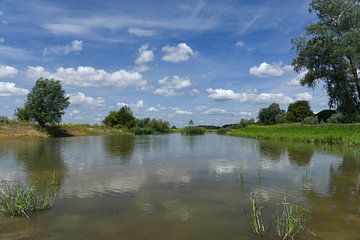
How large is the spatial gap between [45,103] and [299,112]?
204 feet

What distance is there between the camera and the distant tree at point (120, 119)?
94.7m

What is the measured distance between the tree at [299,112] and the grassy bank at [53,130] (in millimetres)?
41746

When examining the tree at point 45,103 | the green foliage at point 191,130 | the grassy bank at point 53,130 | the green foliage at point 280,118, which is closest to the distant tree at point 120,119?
the grassy bank at point 53,130

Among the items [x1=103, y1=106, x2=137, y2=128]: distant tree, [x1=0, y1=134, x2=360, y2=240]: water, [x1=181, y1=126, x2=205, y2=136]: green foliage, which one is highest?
[x1=103, y1=106, x2=137, y2=128]: distant tree

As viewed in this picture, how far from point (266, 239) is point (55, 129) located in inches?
2461

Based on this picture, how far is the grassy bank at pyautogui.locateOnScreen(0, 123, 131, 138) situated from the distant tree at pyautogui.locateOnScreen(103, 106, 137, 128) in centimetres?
814

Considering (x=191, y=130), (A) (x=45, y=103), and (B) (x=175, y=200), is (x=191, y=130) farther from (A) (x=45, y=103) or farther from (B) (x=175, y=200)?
(B) (x=175, y=200)

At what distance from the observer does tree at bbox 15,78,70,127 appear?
196 feet

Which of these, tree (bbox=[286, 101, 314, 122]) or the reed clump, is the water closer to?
the reed clump

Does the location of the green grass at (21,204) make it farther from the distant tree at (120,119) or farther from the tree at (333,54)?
the distant tree at (120,119)

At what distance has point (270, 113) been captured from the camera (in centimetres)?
11119

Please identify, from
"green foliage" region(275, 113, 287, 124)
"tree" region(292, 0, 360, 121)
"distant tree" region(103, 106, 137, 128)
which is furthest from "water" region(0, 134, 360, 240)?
"green foliage" region(275, 113, 287, 124)

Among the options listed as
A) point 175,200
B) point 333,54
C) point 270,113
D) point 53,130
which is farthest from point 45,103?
point 270,113

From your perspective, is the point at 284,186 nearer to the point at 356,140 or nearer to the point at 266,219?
the point at 266,219
